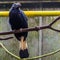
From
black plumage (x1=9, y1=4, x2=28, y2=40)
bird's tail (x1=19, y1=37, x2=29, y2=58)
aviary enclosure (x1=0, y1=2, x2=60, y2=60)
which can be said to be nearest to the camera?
bird's tail (x1=19, y1=37, x2=29, y2=58)

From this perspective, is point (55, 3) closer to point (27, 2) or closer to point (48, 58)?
point (27, 2)

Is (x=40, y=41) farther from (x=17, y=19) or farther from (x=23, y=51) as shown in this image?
(x=23, y=51)

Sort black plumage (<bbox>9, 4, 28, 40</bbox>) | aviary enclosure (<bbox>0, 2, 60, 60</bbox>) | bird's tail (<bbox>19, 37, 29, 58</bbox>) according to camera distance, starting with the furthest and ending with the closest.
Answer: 1. aviary enclosure (<bbox>0, 2, 60, 60</bbox>)
2. black plumage (<bbox>9, 4, 28, 40</bbox>)
3. bird's tail (<bbox>19, 37, 29, 58</bbox>)

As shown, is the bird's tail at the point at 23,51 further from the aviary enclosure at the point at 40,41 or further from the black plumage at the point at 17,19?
the aviary enclosure at the point at 40,41

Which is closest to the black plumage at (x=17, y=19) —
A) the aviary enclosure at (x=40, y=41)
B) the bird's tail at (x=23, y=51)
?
the bird's tail at (x=23, y=51)

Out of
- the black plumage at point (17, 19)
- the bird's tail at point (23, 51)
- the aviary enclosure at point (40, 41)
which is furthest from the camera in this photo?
the aviary enclosure at point (40, 41)

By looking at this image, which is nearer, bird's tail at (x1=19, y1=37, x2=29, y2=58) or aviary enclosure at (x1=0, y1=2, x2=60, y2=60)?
bird's tail at (x1=19, y1=37, x2=29, y2=58)

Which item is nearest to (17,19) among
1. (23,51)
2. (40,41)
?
(23,51)

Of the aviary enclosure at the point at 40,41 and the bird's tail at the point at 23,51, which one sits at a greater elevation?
the bird's tail at the point at 23,51

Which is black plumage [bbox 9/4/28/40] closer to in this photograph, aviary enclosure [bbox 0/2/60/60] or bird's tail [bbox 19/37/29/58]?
bird's tail [bbox 19/37/29/58]

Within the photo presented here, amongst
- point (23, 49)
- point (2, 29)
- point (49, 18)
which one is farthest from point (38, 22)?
point (23, 49)

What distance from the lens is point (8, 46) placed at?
3373mm

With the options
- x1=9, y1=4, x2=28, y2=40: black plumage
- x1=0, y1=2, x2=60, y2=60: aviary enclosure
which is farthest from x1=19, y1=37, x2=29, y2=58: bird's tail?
x1=0, y1=2, x2=60, y2=60: aviary enclosure

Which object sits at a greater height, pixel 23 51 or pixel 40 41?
pixel 23 51
